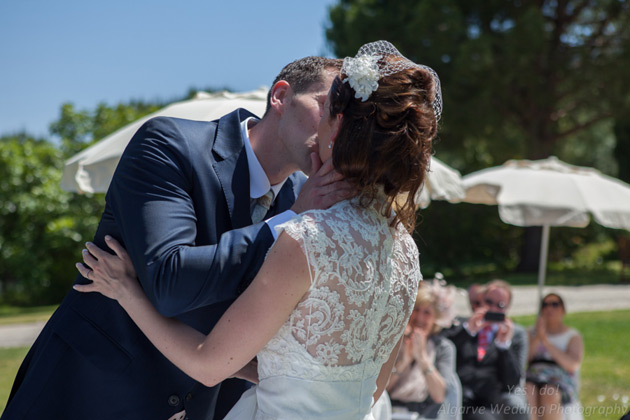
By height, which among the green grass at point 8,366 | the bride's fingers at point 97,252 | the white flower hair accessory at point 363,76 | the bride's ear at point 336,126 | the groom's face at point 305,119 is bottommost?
the green grass at point 8,366

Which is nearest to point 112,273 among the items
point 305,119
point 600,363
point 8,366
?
point 305,119

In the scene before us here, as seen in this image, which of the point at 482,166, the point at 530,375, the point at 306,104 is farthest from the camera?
the point at 482,166

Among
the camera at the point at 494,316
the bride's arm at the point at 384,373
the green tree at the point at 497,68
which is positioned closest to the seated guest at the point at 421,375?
the camera at the point at 494,316

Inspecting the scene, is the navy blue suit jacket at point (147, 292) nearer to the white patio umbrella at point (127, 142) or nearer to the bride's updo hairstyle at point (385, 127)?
the bride's updo hairstyle at point (385, 127)

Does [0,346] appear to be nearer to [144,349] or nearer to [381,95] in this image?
[144,349]

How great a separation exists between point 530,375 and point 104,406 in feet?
18.7

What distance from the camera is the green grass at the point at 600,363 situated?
836 cm

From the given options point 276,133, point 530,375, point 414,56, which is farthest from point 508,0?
point 276,133

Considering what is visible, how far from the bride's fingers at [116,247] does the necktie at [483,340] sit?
4762 mm

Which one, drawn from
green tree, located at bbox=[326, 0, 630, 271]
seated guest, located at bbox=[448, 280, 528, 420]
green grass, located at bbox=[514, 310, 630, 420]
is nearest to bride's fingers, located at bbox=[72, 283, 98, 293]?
seated guest, located at bbox=[448, 280, 528, 420]

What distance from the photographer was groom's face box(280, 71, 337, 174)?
7.93 ft

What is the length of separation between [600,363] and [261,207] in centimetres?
1027

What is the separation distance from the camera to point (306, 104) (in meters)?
2.44

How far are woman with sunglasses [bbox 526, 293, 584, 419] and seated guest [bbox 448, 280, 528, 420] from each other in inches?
29.5
